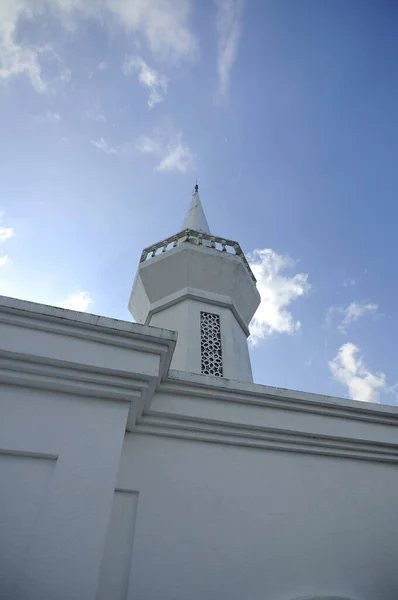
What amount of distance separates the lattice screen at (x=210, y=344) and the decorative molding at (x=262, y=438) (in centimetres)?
218

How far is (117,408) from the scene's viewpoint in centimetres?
304

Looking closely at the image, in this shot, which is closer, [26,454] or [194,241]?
[26,454]

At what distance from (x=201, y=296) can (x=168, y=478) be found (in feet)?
13.5

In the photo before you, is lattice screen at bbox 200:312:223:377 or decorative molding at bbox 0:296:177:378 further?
lattice screen at bbox 200:312:223:377

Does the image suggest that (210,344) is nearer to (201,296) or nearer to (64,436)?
(201,296)

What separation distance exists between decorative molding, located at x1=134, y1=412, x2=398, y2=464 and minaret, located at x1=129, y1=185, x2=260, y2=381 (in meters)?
2.29

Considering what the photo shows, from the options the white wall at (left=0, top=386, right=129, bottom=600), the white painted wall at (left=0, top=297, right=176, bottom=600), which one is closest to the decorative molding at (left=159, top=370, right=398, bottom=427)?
the white painted wall at (left=0, top=297, right=176, bottom=600)

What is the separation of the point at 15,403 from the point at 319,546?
2861 millimetres

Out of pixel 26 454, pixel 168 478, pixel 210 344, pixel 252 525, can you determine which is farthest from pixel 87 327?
pixel 210 344

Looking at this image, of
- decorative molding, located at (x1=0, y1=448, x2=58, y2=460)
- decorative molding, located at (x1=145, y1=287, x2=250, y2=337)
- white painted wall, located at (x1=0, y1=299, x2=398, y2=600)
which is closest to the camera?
white painted wall, located at (x1=0, y1=299, x2=398, y2=600)

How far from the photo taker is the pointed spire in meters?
9.56

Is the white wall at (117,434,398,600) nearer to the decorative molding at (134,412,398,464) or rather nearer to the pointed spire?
the decorative molding at (134,412,398,464)

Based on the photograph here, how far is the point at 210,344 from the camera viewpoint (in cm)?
636

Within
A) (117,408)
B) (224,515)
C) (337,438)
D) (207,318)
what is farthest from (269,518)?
(207,318)
